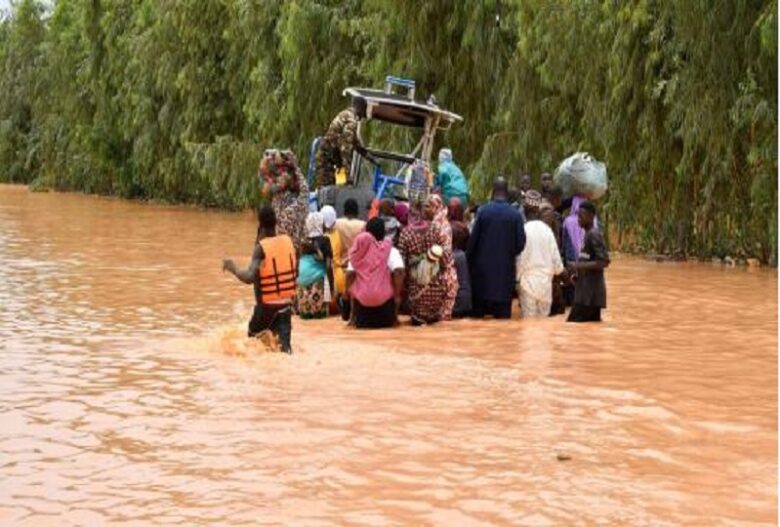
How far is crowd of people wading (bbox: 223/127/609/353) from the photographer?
12.9 metres

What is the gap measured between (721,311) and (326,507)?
30.2ft

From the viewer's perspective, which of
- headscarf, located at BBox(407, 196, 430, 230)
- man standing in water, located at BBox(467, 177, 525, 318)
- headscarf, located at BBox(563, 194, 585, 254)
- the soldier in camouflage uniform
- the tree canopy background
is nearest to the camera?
headscarf, located at BBox(407, 196, 430, 230)

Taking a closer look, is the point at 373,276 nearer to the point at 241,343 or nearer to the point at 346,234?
the point at 346,234

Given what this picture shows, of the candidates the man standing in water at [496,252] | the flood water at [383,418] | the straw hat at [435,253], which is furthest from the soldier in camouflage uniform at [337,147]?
the straw hat at [435,253]

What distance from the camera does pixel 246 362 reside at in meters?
10.4

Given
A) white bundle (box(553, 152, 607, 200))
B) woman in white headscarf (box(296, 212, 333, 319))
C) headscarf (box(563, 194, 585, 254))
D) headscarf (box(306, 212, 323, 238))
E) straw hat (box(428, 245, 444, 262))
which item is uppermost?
white bundle (box(553, 152, 607, 200))

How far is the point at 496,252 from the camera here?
13.7 metres

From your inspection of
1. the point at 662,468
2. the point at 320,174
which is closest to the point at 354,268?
the point at 320,174

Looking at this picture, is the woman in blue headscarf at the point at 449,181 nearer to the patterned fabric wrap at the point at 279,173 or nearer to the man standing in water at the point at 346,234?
the man standing in water at the point at 346,234

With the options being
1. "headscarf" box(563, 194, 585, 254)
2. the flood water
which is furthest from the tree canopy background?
the flood water

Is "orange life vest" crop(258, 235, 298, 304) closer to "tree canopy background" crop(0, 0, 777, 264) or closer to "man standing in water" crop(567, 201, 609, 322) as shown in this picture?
"man standing in water" crop(567, 201, 609, 322)

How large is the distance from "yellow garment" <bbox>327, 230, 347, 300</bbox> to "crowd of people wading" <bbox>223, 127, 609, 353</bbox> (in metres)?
0.01

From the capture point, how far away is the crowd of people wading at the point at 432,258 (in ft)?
42.4

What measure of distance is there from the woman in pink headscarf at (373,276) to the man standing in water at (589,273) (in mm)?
1844
